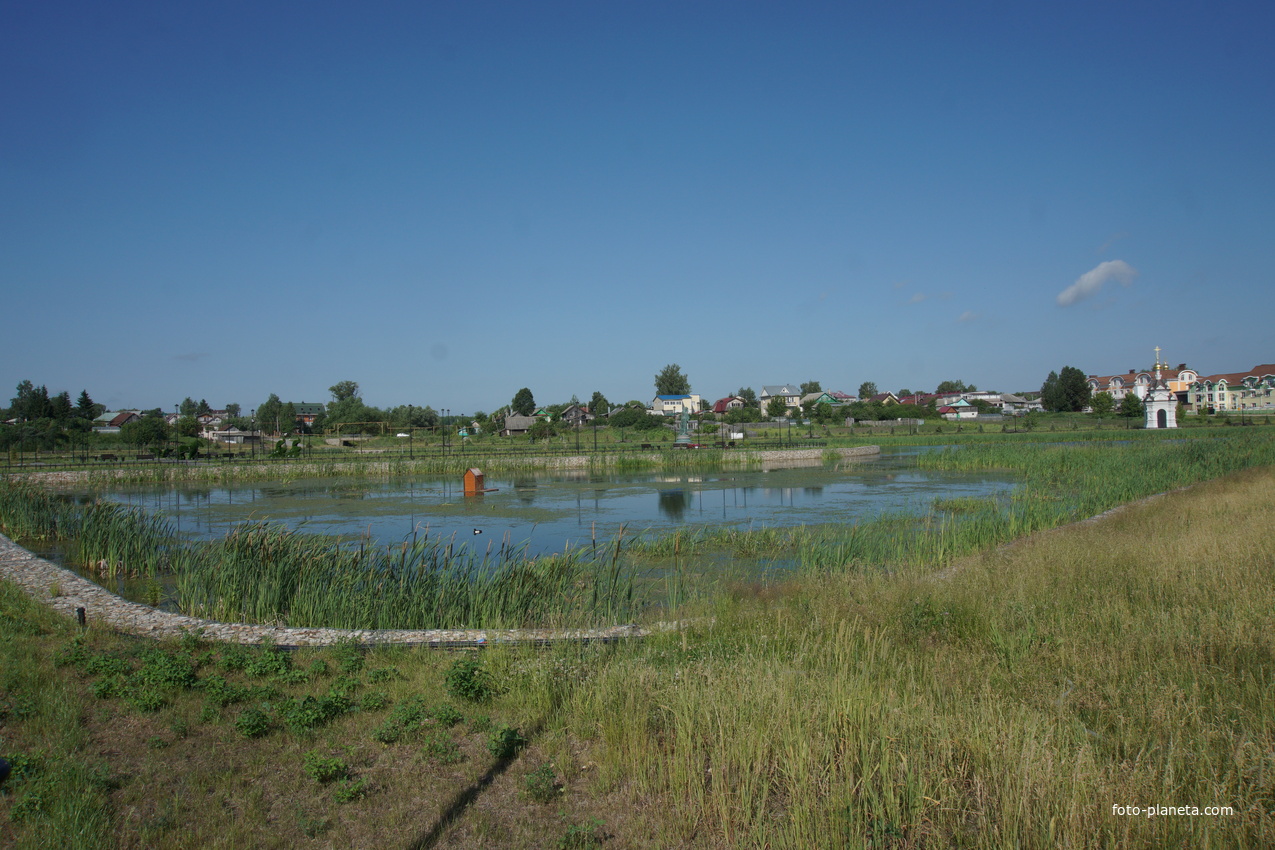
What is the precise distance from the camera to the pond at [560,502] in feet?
57.2

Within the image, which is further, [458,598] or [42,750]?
[458,598]

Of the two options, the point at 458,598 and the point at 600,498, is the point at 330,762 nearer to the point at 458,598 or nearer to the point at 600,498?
the point at 458,598

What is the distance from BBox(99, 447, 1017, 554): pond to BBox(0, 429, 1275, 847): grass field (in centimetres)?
758

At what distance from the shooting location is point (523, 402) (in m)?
102

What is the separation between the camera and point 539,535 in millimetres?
16344

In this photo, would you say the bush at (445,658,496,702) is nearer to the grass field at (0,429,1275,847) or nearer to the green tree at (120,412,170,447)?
the grass field at (0,429,1275,847)

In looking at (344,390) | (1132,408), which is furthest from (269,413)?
(1132,408)

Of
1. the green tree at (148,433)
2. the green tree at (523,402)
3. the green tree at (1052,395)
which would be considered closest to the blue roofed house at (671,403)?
the green tree at (523,402)

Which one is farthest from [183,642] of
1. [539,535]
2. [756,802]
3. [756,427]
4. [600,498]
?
[756,427]

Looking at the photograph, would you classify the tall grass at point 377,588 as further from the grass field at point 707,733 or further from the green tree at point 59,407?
the green tree at point 59,407

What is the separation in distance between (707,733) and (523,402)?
98.7 metres

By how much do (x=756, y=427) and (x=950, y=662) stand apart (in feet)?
216

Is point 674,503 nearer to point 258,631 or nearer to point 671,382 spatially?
point 258,631

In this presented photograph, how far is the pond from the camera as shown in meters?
17.4
